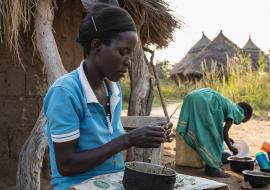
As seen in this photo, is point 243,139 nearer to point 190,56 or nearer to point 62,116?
Answer: point 62,116

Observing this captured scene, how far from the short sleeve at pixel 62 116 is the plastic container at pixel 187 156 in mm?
4492

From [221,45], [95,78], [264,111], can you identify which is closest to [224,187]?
[95,78]

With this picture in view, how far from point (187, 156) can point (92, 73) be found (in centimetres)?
440

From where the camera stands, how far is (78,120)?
5.59ft

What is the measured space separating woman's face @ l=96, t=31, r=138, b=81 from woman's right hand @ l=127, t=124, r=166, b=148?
0.27m

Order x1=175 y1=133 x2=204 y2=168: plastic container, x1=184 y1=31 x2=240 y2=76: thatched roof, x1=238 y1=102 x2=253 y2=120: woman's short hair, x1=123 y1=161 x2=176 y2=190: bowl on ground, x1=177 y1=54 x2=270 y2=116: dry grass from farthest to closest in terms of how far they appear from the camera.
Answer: x1=184 y1=31 x2=240 y2=76: thatched roof < x1=177 y1=54 x2=270 y2=116: dry grass < x1=175 y1=133 x2=204 y2=168: plastic container < x1=238 y1=102 x2=253 y2=120: woman's short hair < x1=123 y1=161 x2=176 y2=190: bowl on ground

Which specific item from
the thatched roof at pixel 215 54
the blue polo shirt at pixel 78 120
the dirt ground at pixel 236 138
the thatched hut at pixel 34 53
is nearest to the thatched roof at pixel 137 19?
the thatched hut at pixel 34 53

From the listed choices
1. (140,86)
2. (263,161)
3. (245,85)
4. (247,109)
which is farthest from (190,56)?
(140,86)

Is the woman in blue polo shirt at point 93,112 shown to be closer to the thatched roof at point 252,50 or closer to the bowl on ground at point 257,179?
the bowl on ground at point 257,179

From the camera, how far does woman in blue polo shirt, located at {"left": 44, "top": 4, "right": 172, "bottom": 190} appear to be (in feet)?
5.48

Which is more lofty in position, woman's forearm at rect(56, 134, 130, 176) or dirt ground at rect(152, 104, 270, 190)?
woman's forearm at rect(56, 134, 130, 176)

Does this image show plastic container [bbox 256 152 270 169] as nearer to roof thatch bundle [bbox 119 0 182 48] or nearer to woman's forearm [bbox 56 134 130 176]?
roof thatch bundle [bbox 119 0 182 48]

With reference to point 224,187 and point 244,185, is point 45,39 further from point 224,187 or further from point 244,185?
point 244,185

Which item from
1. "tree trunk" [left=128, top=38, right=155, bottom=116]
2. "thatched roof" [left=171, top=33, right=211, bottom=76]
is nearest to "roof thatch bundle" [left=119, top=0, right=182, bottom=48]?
"tree trunk" [left=128, top=38, right=155, bottom=116]
